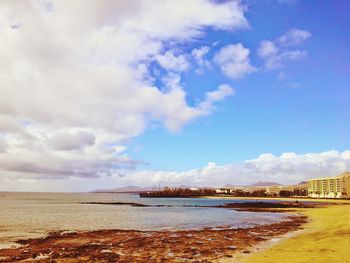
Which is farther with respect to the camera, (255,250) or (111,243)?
(111,243)

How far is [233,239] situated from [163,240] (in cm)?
624

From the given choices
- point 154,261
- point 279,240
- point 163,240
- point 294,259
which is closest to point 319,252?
point 294,259

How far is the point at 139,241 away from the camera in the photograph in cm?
2977

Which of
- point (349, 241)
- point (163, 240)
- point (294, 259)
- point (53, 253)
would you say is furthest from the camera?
point (163, 240)

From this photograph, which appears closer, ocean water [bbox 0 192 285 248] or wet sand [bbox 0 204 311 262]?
wet sand [bbox 0 204 311 262]

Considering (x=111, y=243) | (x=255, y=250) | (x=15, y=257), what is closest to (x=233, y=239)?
(x=255, y=250)

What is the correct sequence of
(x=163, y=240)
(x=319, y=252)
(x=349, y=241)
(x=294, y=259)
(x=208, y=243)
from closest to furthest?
(x=294, y=259)
(x=319, y=252)
(x=349, y=241)
(x=208, y=243)
(x=163, y=240)

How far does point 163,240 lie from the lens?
3031 centimetres

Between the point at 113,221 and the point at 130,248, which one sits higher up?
the point at 130,248

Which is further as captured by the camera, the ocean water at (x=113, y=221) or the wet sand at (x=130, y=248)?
the ocean water at (x=113, y=221)

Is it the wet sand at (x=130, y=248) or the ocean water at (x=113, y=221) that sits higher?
the wet sand at (x=130, y=248)

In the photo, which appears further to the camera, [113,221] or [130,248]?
[113,221]

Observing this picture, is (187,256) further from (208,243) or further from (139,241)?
(139,241)

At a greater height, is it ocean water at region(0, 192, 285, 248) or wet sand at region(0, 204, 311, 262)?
wet sand at region(0, 204, 311, 262)
